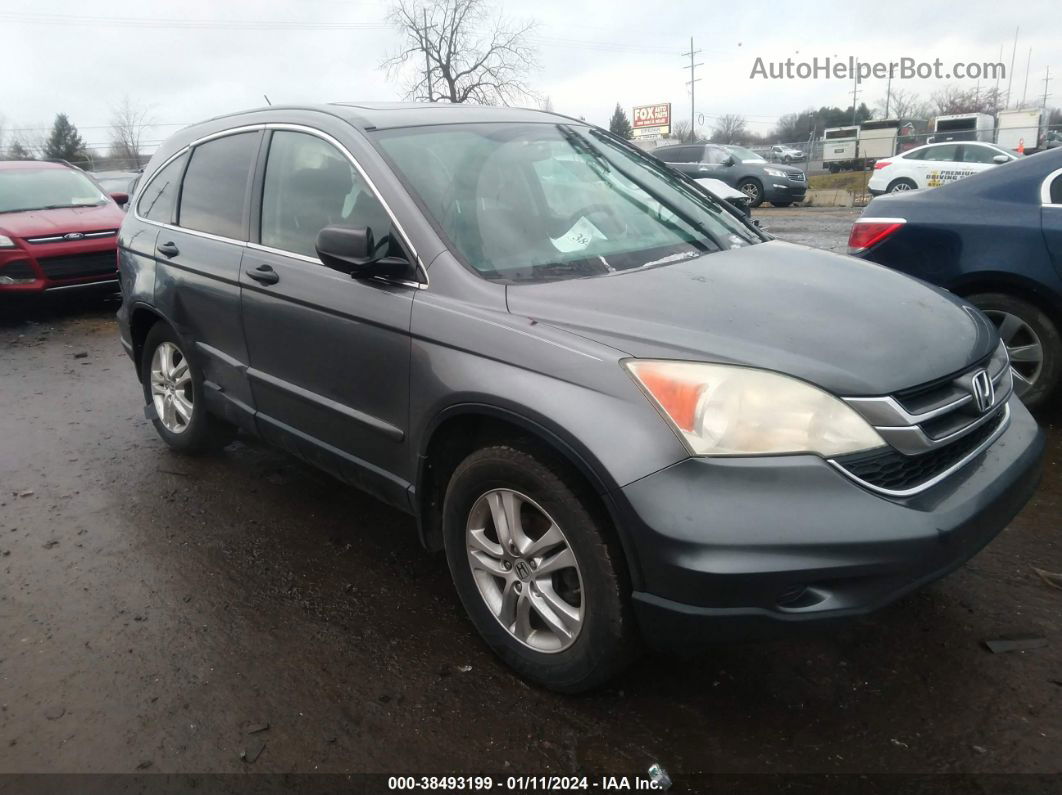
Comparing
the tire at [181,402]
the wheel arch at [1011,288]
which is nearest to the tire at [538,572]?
the tire at [181,402]

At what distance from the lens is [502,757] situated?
7.63 ft

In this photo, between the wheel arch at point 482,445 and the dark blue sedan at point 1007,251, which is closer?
the wheel arch at point 482,445

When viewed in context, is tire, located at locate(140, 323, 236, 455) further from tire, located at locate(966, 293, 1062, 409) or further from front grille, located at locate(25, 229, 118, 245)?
front grille, located at locate(25, 229, 118, 245)

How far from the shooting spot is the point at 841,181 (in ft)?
103

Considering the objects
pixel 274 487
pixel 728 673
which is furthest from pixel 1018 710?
pixel 274 487

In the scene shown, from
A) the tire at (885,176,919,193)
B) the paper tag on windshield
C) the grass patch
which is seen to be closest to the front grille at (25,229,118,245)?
the paper tag on windshield

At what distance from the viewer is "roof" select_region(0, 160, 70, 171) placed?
9453 mm

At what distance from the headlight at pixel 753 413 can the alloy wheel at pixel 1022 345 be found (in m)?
2.77

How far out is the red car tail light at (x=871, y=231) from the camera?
4.74 metres

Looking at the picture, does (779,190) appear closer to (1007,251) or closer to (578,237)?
(1007,251)

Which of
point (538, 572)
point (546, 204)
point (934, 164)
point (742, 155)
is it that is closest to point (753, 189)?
point (742, 155)

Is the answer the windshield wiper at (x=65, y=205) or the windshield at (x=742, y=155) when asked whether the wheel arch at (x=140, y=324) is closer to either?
the windshield wiper at (x=65, y=205)

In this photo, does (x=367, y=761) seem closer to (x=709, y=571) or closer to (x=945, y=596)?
(x=709, y=571)

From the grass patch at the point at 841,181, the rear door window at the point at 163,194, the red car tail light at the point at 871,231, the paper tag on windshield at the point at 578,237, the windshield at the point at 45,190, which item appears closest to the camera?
the paper tag on windshield at the point at 578,237
